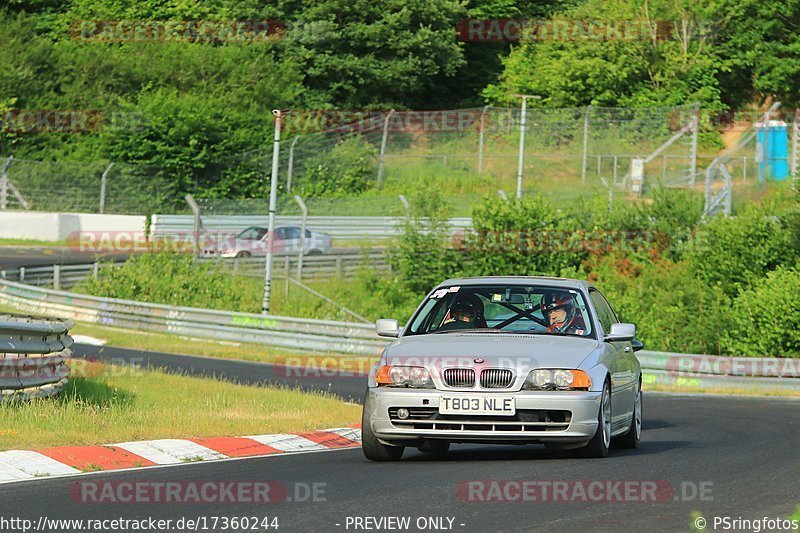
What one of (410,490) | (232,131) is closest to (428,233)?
(232,131)

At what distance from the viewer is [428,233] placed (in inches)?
1610

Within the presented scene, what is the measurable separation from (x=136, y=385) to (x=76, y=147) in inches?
1634

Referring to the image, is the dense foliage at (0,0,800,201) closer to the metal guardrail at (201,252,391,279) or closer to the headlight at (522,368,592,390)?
the metal guardrail at (201,252,391,279)

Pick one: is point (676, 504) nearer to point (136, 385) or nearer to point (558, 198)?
point (136, 385)

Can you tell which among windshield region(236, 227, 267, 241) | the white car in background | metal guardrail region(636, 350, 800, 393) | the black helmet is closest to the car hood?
the black helmet

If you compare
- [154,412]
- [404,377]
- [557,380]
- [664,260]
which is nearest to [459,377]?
[404,377]

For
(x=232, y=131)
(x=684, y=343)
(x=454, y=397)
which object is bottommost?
(x=684, y=343)

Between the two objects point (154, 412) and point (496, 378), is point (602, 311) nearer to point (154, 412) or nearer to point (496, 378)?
point (496, 378)

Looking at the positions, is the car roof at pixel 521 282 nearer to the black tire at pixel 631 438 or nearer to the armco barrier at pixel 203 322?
the black tire at pixel 631 438

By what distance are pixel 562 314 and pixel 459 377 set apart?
1.59 metres

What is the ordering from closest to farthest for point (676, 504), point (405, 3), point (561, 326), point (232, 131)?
1. point (676, 504)
2. point (561, 326)
3. point (232, 131)
4. point (405, 3)

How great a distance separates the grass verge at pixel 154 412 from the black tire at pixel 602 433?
12.6ft

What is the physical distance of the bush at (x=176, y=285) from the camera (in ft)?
130

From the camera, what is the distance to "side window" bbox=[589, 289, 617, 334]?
1219 cm
